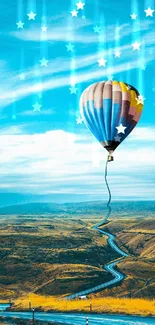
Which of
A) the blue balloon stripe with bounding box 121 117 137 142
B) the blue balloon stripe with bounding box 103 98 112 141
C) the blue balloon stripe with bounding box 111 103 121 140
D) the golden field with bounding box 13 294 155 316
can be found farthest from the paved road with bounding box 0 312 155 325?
the blue balloon stripe with bounding box 103 98 112 141

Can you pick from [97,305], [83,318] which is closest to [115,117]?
[83,318]

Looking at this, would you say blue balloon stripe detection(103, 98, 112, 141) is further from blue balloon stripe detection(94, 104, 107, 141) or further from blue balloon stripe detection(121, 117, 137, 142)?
blue balloon stripe detection(121, 117, 137, 142)

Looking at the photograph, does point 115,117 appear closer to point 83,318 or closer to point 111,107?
point 111,107

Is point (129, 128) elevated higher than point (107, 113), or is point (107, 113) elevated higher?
point (107, 113)

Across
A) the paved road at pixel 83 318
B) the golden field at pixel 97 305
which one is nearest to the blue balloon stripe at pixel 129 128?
the paved road at pixel 83 318

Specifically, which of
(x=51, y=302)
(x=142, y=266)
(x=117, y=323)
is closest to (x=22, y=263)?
(x=142, y=266)

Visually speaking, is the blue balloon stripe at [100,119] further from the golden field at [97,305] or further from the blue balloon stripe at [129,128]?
the golden field at [97,305]
